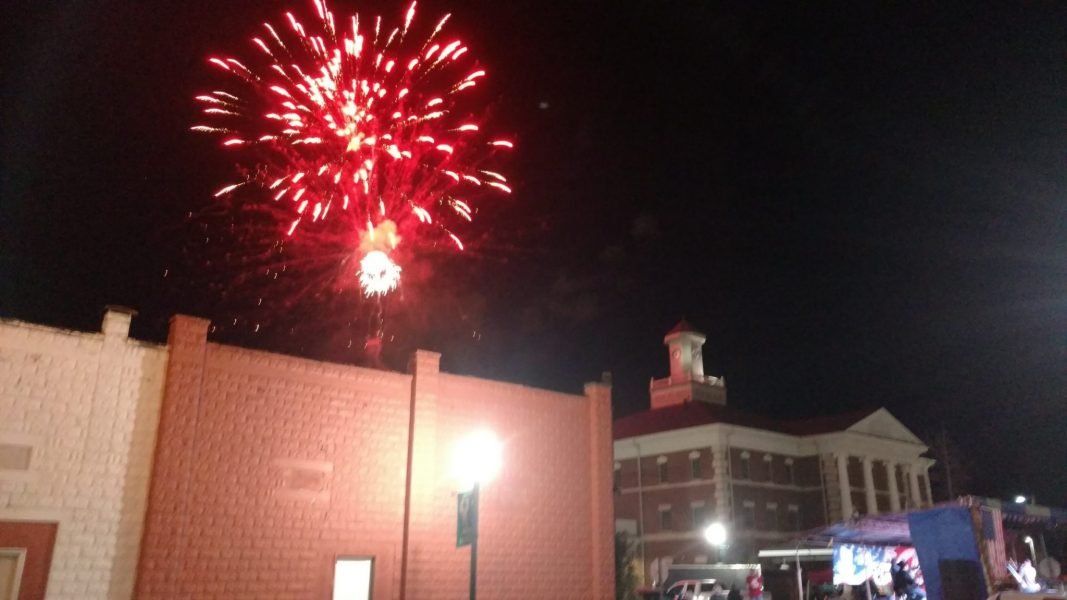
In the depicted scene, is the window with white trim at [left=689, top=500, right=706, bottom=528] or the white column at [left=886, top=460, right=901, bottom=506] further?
the white column at [left=886, top=460, right=901, bottom=506]

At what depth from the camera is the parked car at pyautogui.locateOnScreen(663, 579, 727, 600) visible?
28.9m

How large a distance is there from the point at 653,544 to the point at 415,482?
29.9 m

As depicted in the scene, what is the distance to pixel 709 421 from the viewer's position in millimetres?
43625

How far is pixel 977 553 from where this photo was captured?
1875cm

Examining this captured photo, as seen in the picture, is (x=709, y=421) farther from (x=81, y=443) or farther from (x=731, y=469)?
(x=81, y=443)

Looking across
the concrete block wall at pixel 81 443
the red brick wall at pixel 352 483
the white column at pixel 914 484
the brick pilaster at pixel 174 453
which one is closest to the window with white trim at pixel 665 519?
the white column at pixel 914 484

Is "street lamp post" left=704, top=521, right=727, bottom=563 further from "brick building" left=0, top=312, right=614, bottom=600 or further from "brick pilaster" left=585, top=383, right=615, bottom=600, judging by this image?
"brick building" left=0, top=312, right=614, bottom=600

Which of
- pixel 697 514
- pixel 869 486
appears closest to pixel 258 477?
pixel 697 514

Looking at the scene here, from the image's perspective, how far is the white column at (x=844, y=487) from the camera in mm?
46700

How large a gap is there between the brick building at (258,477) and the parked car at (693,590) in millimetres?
10851

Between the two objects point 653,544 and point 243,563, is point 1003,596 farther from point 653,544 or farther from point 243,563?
point 653,544

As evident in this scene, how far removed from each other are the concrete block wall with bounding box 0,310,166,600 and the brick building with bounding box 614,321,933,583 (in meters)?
30.8

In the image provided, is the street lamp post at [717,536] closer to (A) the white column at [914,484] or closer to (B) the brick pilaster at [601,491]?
(B) the brick pilaster at [601,491]

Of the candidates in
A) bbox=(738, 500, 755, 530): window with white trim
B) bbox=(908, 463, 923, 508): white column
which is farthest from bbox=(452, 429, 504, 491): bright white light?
bbox=(908, 463, 923, 508): white column
